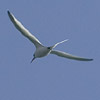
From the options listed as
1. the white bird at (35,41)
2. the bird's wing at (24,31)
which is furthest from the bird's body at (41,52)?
the bird's wing at (24,31)

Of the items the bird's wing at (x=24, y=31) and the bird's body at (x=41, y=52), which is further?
the bird's body at (x=41, y=52)

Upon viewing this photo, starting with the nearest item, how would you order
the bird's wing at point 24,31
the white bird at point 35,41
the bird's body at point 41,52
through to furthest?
the bird's wing at point 24,31
the white bird at point 35,41
the bird's body at point 41,52

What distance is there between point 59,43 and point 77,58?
16.4 feet

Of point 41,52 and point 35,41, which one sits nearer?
point 41,52

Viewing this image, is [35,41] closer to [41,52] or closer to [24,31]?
[24,31]

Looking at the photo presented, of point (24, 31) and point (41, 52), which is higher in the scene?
point (24, 31)

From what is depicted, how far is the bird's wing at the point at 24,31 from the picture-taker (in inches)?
1567

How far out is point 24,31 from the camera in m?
41.5

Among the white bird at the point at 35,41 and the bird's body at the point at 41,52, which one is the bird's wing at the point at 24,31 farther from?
the bird's body at the point at 41,52

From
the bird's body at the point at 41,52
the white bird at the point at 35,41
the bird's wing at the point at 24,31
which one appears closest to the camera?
the bird's wing at the point at 24,31

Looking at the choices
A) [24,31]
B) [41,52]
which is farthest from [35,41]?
[41,52]

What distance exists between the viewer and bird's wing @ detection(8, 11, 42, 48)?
3981cm

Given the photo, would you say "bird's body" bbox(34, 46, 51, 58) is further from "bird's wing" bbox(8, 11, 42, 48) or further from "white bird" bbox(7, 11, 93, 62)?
"bird's wing" bbox(8, 11, 42, 48)

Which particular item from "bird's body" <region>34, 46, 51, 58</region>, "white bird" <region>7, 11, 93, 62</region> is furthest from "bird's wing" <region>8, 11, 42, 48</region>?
"bird's body" <region>34, 46, 51, 58</region>
